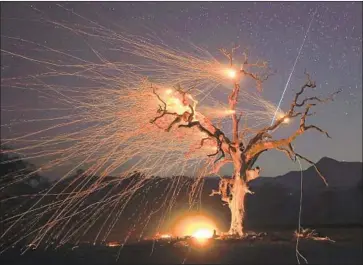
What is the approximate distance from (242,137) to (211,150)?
1099mm

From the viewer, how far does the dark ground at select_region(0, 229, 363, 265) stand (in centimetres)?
1051

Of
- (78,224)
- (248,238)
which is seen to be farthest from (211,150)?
(78,224)

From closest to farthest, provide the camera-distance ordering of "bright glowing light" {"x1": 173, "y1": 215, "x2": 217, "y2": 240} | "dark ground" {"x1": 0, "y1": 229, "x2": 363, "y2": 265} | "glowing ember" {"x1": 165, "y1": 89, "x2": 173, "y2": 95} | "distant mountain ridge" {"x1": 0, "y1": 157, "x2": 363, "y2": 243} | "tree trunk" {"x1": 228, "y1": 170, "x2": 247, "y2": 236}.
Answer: "dark ground" {"x1": 0, "y1": 229, "x2": 363, "y2": 265} → "glowing ember" {"x1": 165, "y1": 89, "x2": 173, "y2": 95} → "tree trunk" {"x1": 228, "y1": 170, "x2": 247, "y2": 236} → "bright glowing light" {"x1": 173, "y1": 215, "x2": 217, "y2": 240} → "distant mountain ridge" {"x1": 0, "y1": 157, "x2": 363, "y2": 243}

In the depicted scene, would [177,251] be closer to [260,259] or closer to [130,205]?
[260,259]

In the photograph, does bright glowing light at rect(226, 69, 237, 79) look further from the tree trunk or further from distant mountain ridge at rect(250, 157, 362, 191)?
distant mountain ridge at rect(250, 157, 362, 191)

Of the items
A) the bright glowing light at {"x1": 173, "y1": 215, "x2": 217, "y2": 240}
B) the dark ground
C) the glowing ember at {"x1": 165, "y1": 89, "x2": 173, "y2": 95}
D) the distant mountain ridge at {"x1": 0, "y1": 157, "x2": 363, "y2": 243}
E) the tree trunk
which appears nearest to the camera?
the dark ground

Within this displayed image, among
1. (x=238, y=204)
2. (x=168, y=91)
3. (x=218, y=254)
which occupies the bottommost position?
(x=218, y=254)

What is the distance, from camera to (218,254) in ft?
36.3

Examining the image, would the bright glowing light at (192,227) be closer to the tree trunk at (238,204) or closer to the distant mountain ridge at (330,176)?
the tree trunk at (238,204)

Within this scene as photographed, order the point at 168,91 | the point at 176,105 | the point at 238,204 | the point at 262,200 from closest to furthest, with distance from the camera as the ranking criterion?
the point at 168,91 < the point at 176,105 < the point at 238,204 < the point at 262,200

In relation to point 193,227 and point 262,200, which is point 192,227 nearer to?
point 193,227

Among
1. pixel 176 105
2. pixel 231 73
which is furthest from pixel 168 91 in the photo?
pixel 231 73

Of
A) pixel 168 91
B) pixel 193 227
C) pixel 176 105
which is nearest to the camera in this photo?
pixel 168 91

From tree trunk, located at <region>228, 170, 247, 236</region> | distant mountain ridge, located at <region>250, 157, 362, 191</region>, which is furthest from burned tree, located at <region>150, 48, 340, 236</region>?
distant mountain ridge, located at <region>250, 157, 362, 191</region>
